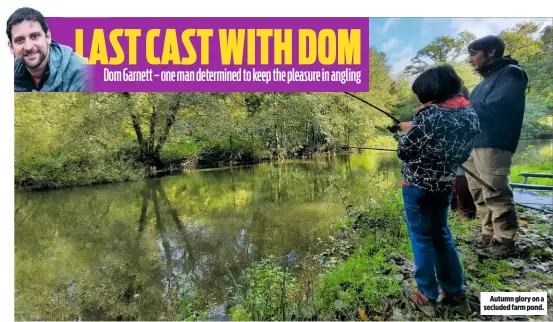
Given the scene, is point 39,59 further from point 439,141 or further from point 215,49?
point 439,141

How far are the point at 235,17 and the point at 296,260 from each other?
2.71 meters

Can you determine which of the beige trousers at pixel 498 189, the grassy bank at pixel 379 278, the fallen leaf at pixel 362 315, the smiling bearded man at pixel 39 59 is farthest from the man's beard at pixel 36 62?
the beige trousers at pixel 498 189

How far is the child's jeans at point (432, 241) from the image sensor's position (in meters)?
2.24

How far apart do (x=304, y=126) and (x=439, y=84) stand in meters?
2.15

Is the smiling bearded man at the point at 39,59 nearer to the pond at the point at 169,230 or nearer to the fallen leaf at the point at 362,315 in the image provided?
the pond at the point at 169,230

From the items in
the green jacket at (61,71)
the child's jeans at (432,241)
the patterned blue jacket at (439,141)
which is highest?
the green jacket at (61,71)

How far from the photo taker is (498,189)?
2924mm

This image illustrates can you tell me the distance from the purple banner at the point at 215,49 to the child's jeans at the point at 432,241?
1526 millimetres

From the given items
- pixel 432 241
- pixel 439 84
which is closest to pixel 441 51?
pixel 439 84

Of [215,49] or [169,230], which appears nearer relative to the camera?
[215,49]

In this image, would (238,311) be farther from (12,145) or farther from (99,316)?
(12,145)

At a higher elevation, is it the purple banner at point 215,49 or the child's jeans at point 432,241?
the purple banner at point 215,49

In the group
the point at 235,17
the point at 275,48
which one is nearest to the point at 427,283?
the point at 275,48

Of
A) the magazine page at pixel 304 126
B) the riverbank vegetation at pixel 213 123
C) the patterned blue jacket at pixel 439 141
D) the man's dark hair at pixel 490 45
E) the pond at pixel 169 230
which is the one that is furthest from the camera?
the pond at pixel 169 230
